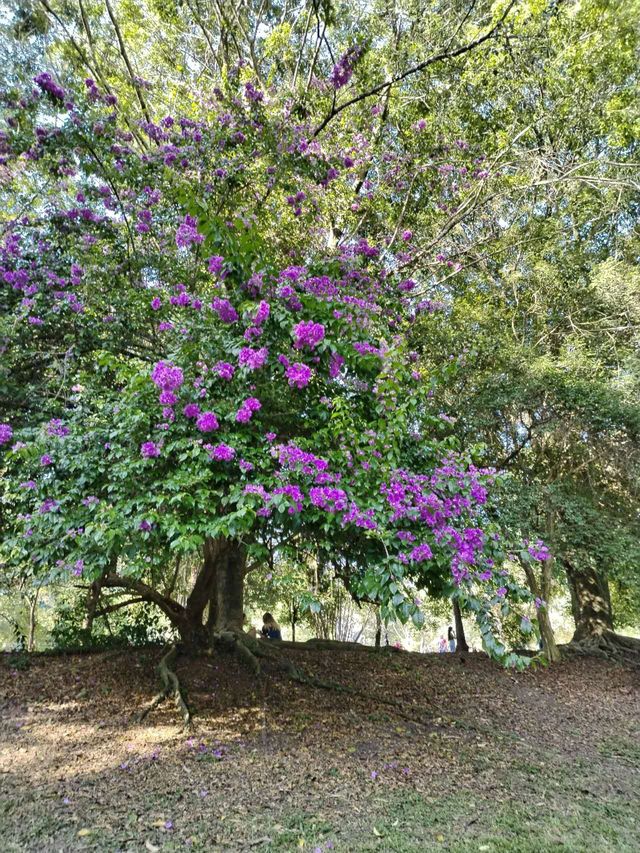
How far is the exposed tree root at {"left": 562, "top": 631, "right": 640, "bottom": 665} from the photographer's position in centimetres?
856

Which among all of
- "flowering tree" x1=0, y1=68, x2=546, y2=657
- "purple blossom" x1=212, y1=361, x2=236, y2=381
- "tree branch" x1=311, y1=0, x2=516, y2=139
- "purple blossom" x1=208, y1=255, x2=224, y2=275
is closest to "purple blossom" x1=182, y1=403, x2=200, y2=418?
"flowering tree" x1=0, y1=68, x2=546, y2=657

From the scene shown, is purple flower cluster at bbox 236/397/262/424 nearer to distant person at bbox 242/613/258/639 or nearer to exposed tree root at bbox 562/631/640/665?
distant person at bbox 242/613/258/639

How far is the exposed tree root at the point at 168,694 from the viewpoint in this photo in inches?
170

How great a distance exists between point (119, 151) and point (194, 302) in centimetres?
185

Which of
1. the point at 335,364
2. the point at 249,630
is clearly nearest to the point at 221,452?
the point at 335,364

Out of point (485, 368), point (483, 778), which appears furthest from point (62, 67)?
point (483, 778)

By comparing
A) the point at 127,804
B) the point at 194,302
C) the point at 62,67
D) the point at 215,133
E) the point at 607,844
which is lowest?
the point at 607,844

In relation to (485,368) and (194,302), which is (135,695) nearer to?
(194,302)

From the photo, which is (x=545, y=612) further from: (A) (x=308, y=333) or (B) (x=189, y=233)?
(B) (x=189, y=233)

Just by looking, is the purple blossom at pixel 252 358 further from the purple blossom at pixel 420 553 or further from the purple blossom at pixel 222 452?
the purple blossom at pixel 420 553

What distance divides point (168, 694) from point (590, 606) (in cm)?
762

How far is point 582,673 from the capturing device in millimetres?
7668

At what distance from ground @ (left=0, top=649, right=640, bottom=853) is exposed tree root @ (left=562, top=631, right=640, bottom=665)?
232cm

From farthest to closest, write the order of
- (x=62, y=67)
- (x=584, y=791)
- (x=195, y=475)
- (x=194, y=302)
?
(x=62, y=67) < (x=194, y=302) < (x=584, y=791) < (x=195, y=475)
